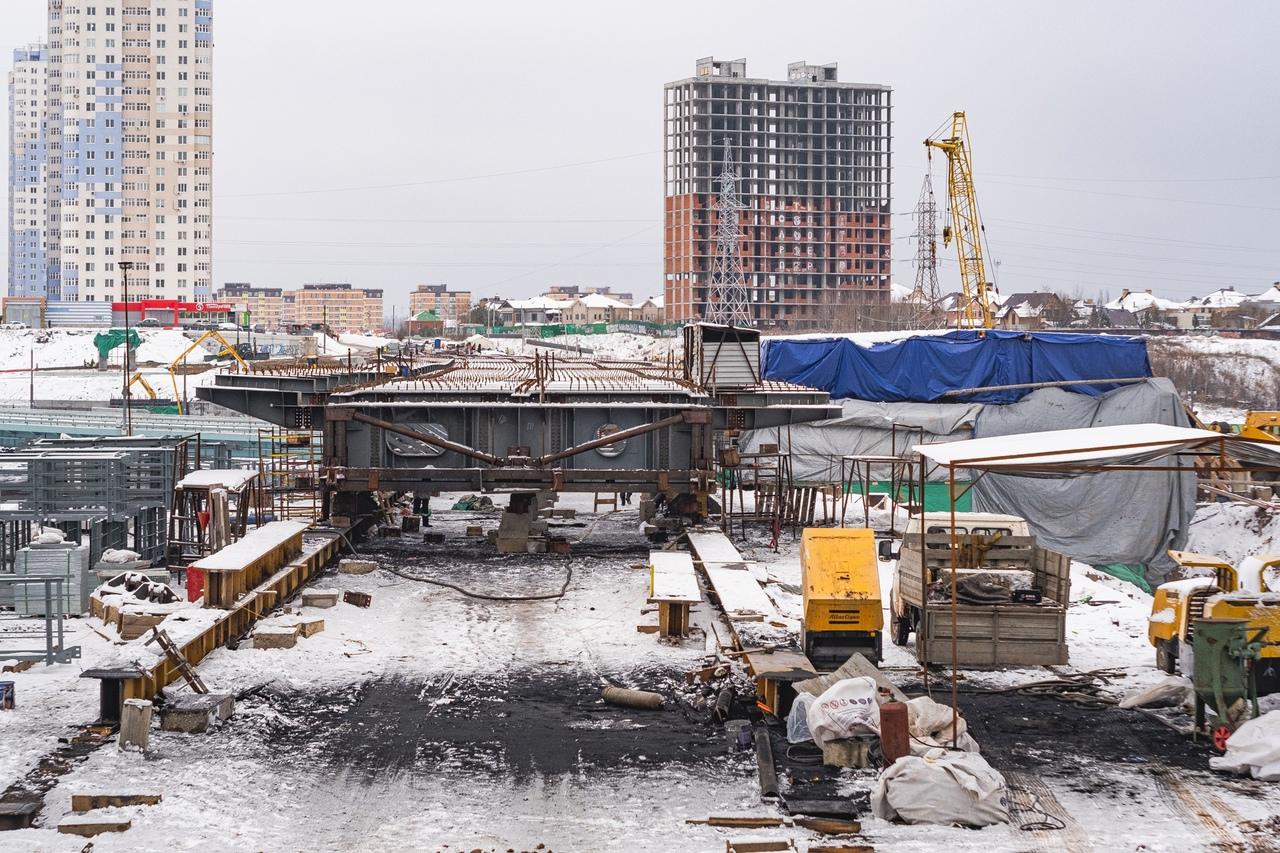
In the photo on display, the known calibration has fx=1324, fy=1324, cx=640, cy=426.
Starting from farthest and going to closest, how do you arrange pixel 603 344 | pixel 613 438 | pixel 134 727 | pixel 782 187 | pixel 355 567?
pixel 782 187 < pixel 603 344 < pixel 613 438 < pixel 355 567 < pixel 134 727

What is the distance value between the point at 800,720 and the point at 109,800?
6.45m

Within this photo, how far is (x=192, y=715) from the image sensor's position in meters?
13.5

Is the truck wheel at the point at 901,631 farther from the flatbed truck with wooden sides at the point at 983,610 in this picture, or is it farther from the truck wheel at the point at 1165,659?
the truck wheel at the point at 1165,659

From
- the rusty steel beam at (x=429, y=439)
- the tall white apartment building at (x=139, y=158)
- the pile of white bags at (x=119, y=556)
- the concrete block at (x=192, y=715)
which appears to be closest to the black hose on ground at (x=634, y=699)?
the concrete block at (x=192, y=715)

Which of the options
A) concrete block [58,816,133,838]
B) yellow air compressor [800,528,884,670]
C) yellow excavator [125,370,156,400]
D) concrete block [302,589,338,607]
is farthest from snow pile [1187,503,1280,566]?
yellow excavator [125,370,156,400]

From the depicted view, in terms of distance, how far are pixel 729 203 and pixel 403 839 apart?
4423 inches

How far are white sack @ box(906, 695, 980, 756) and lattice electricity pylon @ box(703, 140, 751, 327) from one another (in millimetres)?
76973

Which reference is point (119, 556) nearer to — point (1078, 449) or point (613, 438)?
point (613, 438)

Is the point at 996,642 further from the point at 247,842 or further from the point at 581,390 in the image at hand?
the point at 581,390

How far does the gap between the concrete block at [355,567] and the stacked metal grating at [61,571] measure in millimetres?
4408

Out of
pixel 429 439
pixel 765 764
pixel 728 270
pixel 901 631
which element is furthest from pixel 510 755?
pixel 728 270

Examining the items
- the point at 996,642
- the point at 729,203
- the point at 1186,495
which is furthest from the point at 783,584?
the point at 729,203

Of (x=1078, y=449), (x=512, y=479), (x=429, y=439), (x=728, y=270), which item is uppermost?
(x=728, y=270)

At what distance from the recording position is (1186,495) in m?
37.5
